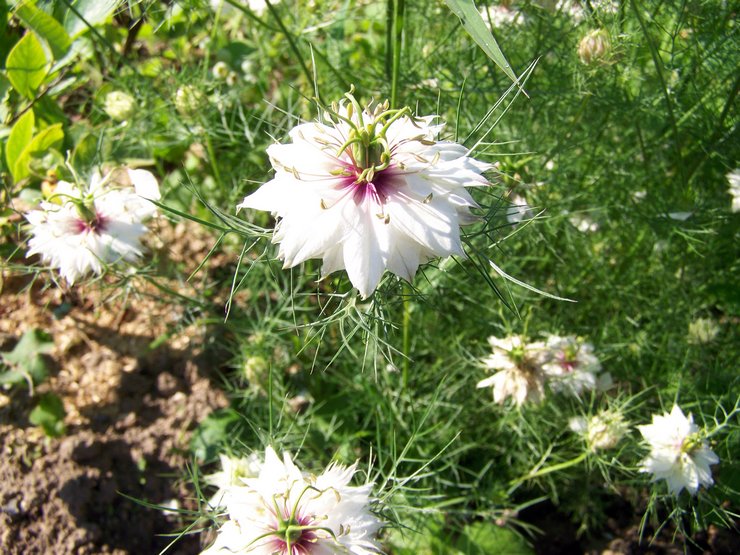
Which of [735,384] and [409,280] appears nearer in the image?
[409,280]

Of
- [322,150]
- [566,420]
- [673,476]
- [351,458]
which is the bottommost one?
[351,458]

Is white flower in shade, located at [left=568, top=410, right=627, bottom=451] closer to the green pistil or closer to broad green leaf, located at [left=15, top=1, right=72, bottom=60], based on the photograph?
the green pistil

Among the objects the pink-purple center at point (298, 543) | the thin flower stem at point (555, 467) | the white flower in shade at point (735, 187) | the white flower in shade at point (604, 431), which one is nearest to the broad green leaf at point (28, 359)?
the pink-purple center at point (298, 543)

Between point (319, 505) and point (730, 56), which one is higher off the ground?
point (730, 56)

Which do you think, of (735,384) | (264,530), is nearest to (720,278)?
(735,384)

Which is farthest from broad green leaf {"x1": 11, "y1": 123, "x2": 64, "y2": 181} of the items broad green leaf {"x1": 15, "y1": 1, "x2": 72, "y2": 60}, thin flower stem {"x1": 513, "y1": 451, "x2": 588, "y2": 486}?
thin flower stem {"x1": 513, "y1": 451, "x2": 588, "y2": 486}

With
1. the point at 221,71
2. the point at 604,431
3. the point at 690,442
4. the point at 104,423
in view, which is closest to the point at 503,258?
the point at 604,431

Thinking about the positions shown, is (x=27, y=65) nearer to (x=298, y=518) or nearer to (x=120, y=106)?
(x=120, y=106)

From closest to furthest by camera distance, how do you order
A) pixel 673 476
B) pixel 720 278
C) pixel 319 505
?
pixel 319 505 → pixel 673 476 → pixel 720 278

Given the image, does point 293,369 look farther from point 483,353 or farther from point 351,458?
point 483,353
